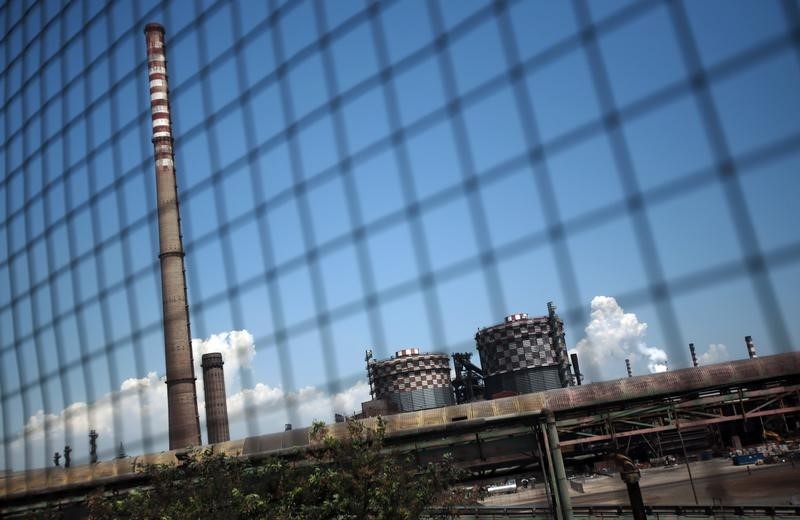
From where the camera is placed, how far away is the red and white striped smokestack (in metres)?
24.8

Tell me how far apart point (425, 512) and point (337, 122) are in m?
6.33

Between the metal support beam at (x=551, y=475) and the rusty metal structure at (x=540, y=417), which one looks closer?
the rusty metal structure at (x=540, y=417)

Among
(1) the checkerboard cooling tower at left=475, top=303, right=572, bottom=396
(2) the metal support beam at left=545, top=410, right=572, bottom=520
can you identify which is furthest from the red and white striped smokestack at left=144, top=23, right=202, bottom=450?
(1) the checkerboard cooling tower at left=475, top=303, right=572, bottom=396

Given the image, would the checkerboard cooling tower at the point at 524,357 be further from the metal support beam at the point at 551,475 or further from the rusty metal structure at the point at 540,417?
the metal support beam at the point at 551,475

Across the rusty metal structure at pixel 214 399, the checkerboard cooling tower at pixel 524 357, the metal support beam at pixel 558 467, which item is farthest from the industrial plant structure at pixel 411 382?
the metal support beam at pixel 558 467

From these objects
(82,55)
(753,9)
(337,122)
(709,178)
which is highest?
(82,55)

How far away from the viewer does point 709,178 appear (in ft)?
18.7

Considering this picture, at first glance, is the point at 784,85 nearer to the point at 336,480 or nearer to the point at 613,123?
the point at 613,123

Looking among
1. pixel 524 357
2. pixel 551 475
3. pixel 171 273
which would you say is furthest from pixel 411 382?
pixel 551 475

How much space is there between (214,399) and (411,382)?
14.3 metres

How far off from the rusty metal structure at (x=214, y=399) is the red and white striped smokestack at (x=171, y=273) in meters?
3.48

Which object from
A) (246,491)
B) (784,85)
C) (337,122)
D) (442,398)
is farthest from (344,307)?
(442,398)

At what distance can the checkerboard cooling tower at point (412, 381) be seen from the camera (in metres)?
40.5

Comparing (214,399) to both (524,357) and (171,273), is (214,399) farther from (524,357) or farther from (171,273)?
(524,357)
